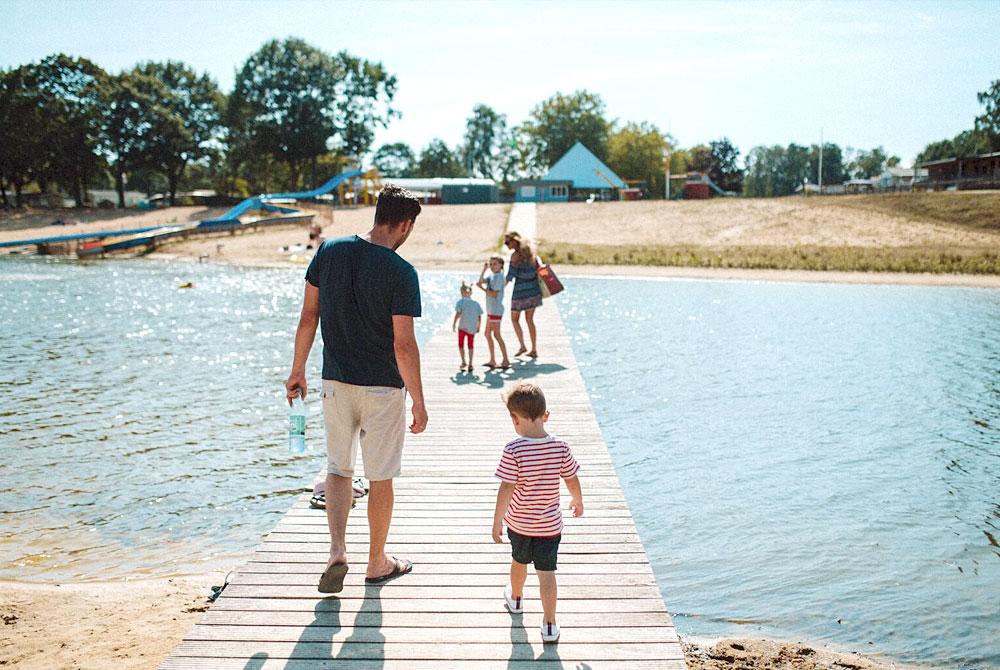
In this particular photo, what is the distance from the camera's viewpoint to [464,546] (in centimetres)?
526

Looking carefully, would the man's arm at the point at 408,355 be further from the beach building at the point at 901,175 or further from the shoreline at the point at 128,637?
the beach building at the point at 901,175

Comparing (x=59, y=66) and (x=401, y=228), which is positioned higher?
(x=59, y=66)

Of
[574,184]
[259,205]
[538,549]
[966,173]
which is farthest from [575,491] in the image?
[966,173]

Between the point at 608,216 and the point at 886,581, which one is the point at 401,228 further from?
the point at 608,216

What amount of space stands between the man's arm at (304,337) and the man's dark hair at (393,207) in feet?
1.71

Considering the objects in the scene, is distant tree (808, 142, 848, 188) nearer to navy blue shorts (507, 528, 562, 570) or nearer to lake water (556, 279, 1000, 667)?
lake water (556, 279, 1000, 667)

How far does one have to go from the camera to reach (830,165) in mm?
144875

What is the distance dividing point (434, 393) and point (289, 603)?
19.1ft

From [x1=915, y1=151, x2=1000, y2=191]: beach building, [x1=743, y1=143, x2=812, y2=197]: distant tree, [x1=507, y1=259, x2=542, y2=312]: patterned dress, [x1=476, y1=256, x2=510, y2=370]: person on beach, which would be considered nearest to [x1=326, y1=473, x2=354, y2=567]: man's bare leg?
[x1=476, y1=256, x2=510, y2=370]: person on beach

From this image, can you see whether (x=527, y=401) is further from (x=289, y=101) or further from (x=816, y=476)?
(x=289, y=101)

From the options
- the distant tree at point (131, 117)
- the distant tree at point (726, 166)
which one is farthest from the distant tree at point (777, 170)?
the distant tree at point (131, 117)

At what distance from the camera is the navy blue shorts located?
4.02m

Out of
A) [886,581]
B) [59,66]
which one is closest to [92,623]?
[886,581]

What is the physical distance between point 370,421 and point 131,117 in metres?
70.9
